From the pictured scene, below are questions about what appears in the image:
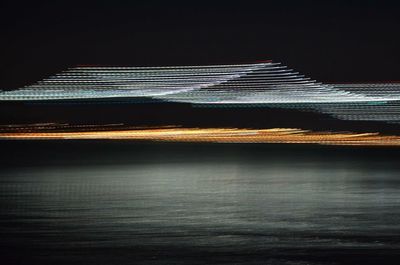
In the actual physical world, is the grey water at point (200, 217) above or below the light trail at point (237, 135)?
above

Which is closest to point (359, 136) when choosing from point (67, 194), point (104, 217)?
point (67, 194)

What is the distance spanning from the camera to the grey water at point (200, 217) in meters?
13.6

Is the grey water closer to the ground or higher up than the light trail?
higher up

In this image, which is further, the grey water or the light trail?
the light trail

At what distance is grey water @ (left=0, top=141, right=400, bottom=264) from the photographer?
44.7 feet

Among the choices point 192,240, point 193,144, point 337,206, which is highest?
point 192,240

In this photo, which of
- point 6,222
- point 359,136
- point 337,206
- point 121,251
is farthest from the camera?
point 359,136

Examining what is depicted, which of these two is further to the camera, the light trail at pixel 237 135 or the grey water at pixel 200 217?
the light trail at pixel 237 135

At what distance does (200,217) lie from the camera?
18234mm

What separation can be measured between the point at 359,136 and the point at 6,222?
57.0 m

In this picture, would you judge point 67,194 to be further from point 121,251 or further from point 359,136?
point 359,136

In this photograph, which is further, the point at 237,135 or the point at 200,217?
the point at 237,135

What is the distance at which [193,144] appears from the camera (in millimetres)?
74438

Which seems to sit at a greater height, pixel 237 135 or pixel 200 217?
pixel 200 217
